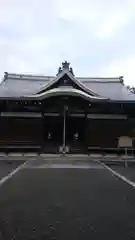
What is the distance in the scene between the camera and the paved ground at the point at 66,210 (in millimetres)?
6625

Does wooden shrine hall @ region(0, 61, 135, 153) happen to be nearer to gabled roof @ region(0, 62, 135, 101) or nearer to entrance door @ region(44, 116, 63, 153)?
entrance door @ region(44, 116, 63, 153)

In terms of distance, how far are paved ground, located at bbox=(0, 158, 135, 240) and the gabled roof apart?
22.3 meters

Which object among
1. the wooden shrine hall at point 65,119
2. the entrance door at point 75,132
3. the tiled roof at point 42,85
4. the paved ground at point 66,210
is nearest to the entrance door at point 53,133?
the wooden shrine hall at point 65,119

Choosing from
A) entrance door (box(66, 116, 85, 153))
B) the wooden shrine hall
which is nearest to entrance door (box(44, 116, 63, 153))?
the wooden shrine hall

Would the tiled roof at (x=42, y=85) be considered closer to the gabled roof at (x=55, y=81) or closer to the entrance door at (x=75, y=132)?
the gabled roof at (x=55, y=81)

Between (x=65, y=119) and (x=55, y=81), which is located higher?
(x=55, y=81)

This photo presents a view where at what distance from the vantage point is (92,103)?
1319 inches

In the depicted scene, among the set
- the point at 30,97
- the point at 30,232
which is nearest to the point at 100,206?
the point at 30,232

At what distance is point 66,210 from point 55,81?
89.1 feet

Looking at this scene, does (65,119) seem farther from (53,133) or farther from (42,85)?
(42,85)

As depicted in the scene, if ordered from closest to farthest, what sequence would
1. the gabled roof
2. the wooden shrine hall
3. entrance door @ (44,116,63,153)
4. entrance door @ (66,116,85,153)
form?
the wooden shrine hall
entrance door @ (44,116,63,153)
entrance door @ (66,116,85,153)
the gabled roof

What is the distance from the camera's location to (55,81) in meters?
35.3

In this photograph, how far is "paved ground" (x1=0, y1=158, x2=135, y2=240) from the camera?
662 centimetres

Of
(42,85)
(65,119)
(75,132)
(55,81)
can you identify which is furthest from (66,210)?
(42,85)
